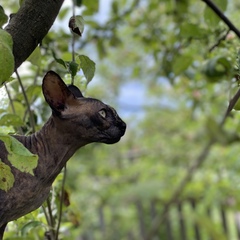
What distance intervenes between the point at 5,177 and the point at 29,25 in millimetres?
118

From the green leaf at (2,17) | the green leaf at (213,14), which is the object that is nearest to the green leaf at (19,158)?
the green leaf at (2,17)

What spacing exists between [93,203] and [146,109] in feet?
1.84

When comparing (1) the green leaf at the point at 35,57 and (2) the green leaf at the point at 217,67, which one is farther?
(2) the green leaf at the point at 217,67

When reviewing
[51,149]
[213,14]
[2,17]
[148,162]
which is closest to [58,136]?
[51,149]

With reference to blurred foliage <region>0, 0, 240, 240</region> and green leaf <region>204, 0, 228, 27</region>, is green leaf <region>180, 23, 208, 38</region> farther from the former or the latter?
blurred foliage <region>0, 0, 240, 240</region>

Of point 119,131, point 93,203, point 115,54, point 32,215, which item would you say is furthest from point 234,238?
point 119,131

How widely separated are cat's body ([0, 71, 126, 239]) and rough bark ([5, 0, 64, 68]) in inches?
1.5

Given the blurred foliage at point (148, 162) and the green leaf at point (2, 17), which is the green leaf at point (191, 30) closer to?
the green leaf at point (2, 17)

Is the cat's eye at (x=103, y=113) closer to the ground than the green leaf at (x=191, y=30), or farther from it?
closer to the ground

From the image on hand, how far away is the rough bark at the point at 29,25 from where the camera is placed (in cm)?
37

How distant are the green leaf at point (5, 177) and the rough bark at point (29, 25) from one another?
0.08 m

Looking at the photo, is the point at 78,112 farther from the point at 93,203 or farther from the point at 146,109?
the point at 146,109

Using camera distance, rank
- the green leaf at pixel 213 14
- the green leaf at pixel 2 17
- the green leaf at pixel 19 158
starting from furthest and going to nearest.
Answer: the green leaf at pixel 213 14 < the green leaf at pixel 2 17 < the green leaf at pixel 19 158

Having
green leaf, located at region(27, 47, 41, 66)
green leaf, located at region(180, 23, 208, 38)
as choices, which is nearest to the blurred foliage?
green leaf, located at region(180, 23, 208, 38)
